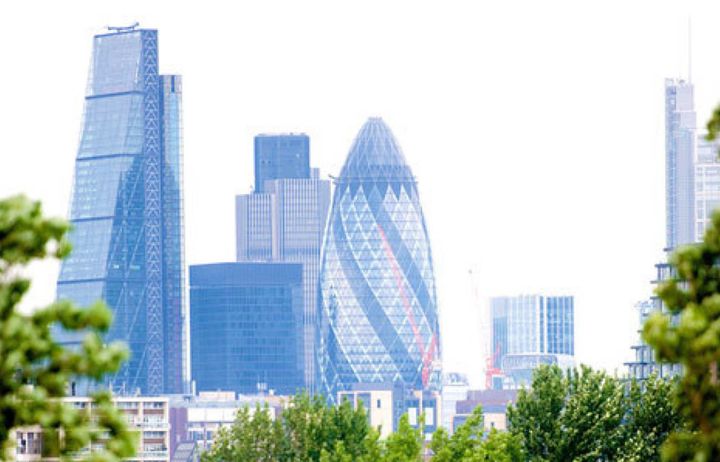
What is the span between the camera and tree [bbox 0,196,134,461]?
38250mm

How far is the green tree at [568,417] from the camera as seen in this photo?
115 m

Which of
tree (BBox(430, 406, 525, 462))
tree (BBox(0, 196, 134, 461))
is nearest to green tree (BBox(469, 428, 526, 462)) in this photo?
tree (BBox(430, 406, 525, 462))

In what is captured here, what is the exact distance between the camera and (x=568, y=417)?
11588cm

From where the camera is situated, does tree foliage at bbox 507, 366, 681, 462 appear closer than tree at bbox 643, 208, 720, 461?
No

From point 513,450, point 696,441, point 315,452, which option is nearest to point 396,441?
point 513,450

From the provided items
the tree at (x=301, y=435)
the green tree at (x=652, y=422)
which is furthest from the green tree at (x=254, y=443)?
the green tree at (x=652, y=422)

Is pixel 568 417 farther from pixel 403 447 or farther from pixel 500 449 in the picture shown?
pixel 403 447

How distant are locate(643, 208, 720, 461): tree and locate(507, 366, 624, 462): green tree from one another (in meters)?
70.6

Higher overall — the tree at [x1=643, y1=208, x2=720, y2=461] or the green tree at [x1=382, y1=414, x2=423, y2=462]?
the tree at [x1=643, y1=208, x2=720, y2=461]

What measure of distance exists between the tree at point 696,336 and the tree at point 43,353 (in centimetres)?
855

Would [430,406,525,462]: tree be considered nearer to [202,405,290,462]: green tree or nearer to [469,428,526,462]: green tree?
[469,428,526,462]: green tree

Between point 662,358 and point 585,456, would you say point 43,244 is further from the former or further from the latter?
point 585,456

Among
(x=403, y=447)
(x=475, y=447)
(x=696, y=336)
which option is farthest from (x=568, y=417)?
(x=696, y=336)

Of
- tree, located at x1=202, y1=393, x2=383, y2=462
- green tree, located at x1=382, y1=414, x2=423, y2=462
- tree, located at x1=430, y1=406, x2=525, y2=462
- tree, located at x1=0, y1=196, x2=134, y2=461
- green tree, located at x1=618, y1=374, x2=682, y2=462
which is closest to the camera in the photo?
tree, located at x1=0, y1=196, x2=134, y2=461
